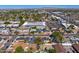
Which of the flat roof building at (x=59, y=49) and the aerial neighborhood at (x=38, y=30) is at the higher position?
the aerial neighborhood at (x=38, y=30)

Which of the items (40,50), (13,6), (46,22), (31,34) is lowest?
(40,50)

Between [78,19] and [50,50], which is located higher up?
[78,19]

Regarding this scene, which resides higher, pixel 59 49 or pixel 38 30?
pixel 38 30

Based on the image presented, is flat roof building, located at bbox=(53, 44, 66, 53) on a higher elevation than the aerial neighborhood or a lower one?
lower
